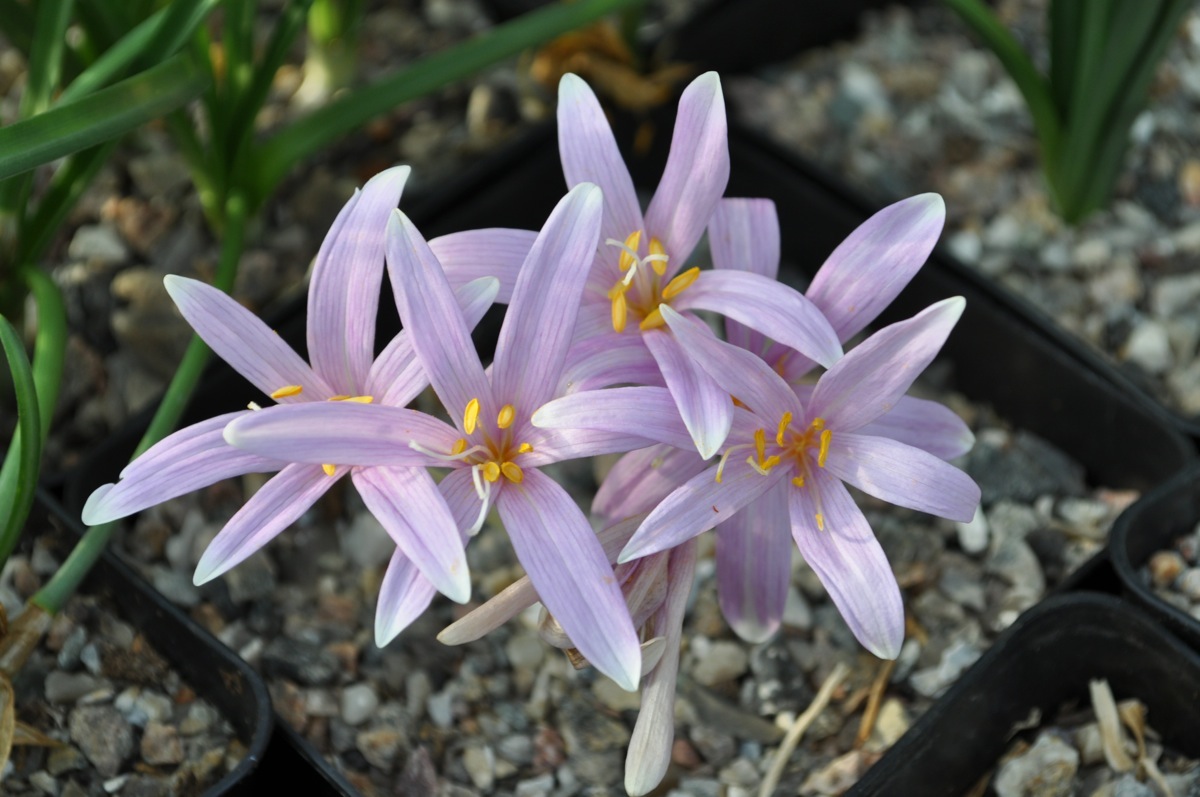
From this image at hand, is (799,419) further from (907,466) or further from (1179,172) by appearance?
(1179,172)

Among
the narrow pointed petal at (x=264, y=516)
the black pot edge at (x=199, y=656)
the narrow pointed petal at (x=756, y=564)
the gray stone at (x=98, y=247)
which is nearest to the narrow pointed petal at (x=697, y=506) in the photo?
the narrow pointed petal at (x=756, y=564)

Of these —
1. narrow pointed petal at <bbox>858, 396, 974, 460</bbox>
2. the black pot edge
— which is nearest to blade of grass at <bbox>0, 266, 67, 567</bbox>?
the black pot edge

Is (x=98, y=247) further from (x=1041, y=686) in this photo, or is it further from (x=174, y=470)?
(x=1041, y=686)

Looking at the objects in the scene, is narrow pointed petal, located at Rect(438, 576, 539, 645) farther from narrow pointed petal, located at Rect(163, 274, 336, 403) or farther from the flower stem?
the flower stem

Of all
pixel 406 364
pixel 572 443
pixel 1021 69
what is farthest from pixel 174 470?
pixel 1021 69

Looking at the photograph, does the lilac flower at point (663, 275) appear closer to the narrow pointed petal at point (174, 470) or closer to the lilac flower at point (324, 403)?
the lilac flower at point (324, 403)

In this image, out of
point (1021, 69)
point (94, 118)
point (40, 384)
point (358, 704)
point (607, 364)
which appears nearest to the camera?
point (607, 364)
